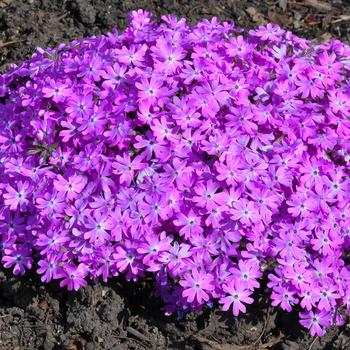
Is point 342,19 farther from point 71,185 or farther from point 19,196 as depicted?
point 19,196

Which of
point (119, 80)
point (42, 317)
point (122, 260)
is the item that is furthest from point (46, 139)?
point (42, 317)

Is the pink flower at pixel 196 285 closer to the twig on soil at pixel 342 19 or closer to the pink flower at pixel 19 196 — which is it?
the pink flower at pixel 19 196

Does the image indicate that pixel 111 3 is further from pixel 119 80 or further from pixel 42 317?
pixel 42 317

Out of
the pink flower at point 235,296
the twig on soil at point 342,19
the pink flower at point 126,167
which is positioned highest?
the pink flower at point 126,167

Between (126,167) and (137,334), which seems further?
(137,334)

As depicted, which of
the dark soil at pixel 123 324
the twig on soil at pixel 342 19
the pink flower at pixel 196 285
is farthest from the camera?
the twig on soil at pixel 342 19

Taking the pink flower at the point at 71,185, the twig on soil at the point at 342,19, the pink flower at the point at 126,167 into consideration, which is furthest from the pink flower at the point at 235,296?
the twig on soil at the point at 342,19

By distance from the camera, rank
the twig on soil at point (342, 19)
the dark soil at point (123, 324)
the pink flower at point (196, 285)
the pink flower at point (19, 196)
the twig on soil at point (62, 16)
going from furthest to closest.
Result: the twig on soil at point (342, 19) < the twig on soil at point (62, 16) < the dark soil at point (123, 324) < the pink flower at point (19, 196) < the pink flower at point (196, 285)

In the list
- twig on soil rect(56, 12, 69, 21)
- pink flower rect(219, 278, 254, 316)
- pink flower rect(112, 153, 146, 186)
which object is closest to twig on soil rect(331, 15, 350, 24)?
twig on soil rect(56, 12, 69, 21)

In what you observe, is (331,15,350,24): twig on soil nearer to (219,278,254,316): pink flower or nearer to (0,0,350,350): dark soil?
(0,0,350,350): dark soil

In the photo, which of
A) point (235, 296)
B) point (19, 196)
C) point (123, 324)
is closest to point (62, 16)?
point (19, 196)

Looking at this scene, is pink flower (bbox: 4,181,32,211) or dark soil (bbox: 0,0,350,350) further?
dark soil (bbox: 0,0,350,350)
